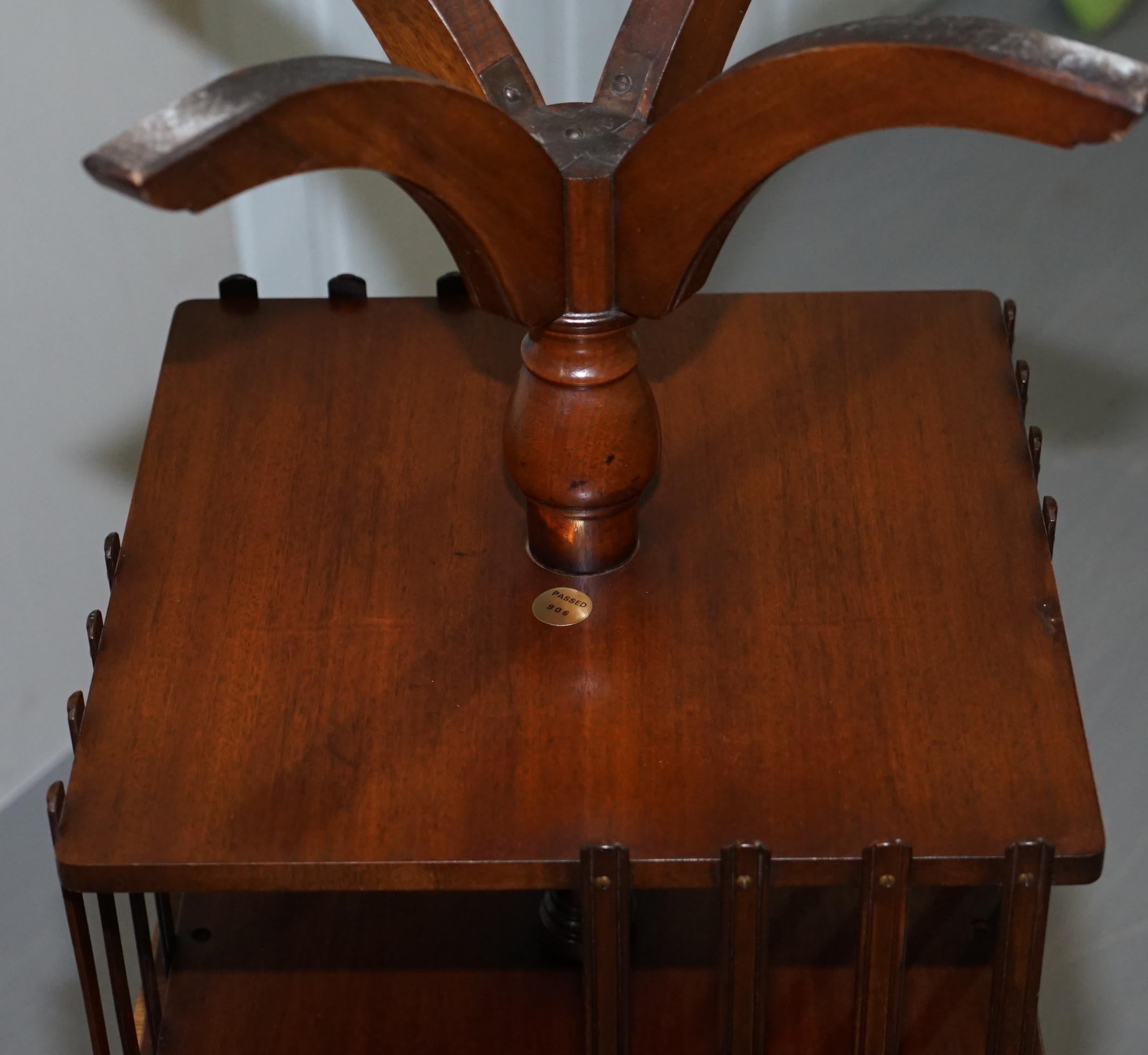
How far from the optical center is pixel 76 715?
0.90m

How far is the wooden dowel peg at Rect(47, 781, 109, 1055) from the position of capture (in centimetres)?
84

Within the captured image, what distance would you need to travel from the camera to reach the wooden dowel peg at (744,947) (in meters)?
0.83

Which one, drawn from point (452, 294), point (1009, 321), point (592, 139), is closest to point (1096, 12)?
point (1009, 321)

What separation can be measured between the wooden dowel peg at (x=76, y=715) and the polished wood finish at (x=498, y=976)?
25cm

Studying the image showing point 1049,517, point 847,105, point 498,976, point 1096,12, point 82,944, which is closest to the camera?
point 847,105

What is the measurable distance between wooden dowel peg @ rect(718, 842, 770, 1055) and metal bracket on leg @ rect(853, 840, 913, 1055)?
0.05 m

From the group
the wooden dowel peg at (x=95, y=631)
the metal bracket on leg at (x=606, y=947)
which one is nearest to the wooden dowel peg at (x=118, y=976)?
the wooden dowel peg at (x=95, y=631)

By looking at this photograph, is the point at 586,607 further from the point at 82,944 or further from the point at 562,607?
the point at 82,944

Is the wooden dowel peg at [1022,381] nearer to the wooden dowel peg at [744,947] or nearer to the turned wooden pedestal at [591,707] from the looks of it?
the turned wooden pedestal at [591,707]

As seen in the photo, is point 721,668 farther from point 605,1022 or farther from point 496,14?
point 496,14

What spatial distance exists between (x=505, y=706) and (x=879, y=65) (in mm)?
356

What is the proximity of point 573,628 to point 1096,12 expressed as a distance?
5.74ft

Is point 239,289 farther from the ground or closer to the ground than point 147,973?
farther from the ground

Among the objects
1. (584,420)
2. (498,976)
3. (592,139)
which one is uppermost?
(592,139)
